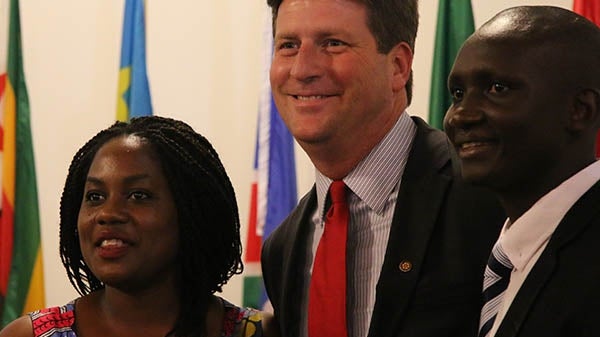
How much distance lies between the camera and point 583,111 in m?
1.66

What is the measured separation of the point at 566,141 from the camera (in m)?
1.68

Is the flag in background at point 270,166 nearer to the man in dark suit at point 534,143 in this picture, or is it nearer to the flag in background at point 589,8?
the flag in background at point 589,8

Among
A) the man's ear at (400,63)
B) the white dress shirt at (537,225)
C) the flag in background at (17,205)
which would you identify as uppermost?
the man's ear at (400,63)

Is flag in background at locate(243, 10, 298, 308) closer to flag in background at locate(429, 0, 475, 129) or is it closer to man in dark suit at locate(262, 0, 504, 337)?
flag in background at locate(429, 0, 475, 129)

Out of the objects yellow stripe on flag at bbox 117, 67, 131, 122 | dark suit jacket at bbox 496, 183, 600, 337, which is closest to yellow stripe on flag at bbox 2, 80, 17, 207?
yellow stripe on flag at bbox 117, 67, 131, 122

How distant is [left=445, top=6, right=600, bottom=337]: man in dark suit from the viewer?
5.27 feet

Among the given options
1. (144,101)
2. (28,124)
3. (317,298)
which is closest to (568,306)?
(317,298)

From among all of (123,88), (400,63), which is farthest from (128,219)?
(123,88)

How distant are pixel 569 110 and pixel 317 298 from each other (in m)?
0.82

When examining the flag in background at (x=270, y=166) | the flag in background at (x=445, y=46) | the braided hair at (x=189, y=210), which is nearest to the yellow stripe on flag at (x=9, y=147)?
the flag in background at (x=270, y=166)

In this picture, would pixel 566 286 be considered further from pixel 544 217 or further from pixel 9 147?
pixel 9 147

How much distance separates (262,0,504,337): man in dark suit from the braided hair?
19 cm

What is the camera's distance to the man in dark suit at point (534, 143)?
1.61 meters

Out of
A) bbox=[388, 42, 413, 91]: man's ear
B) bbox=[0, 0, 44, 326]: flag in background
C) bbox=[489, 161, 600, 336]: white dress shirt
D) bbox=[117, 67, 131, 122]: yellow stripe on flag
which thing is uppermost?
bbox=[388, 42, 413, 91]: man's ear
